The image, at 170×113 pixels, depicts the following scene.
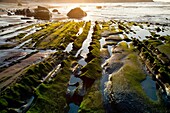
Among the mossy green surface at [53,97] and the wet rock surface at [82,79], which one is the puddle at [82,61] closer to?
the wet rock surface at [82,79]

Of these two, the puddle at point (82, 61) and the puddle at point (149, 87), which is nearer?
the puddle at point (149, 87)

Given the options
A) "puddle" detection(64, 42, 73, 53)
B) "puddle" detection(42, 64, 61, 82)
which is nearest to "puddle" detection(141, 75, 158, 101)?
"puddle" detection(42, 64, 61, 82)

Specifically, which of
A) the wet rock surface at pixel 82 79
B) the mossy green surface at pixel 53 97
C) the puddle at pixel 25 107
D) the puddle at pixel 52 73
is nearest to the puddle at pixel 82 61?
the wet rock surface at pixel 82 79

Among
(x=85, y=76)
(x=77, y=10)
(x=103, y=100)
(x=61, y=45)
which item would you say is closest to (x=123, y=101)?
(x=103, y=100)

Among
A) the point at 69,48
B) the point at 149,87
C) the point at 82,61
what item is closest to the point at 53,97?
the point at 149,87

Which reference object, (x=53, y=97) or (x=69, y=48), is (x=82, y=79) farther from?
(x=69, y=48)

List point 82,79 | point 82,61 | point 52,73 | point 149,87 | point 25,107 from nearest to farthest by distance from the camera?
point 25,107
point 149,87
point 82,79
point 52,73
point 82,61

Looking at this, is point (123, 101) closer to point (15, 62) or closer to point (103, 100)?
point (103, 100)

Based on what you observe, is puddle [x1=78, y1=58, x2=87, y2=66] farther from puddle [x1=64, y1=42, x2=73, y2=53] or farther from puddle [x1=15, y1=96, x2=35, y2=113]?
puddle [x1=15, y1=96, x2=35, y2=113]

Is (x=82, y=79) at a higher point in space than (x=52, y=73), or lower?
lower
